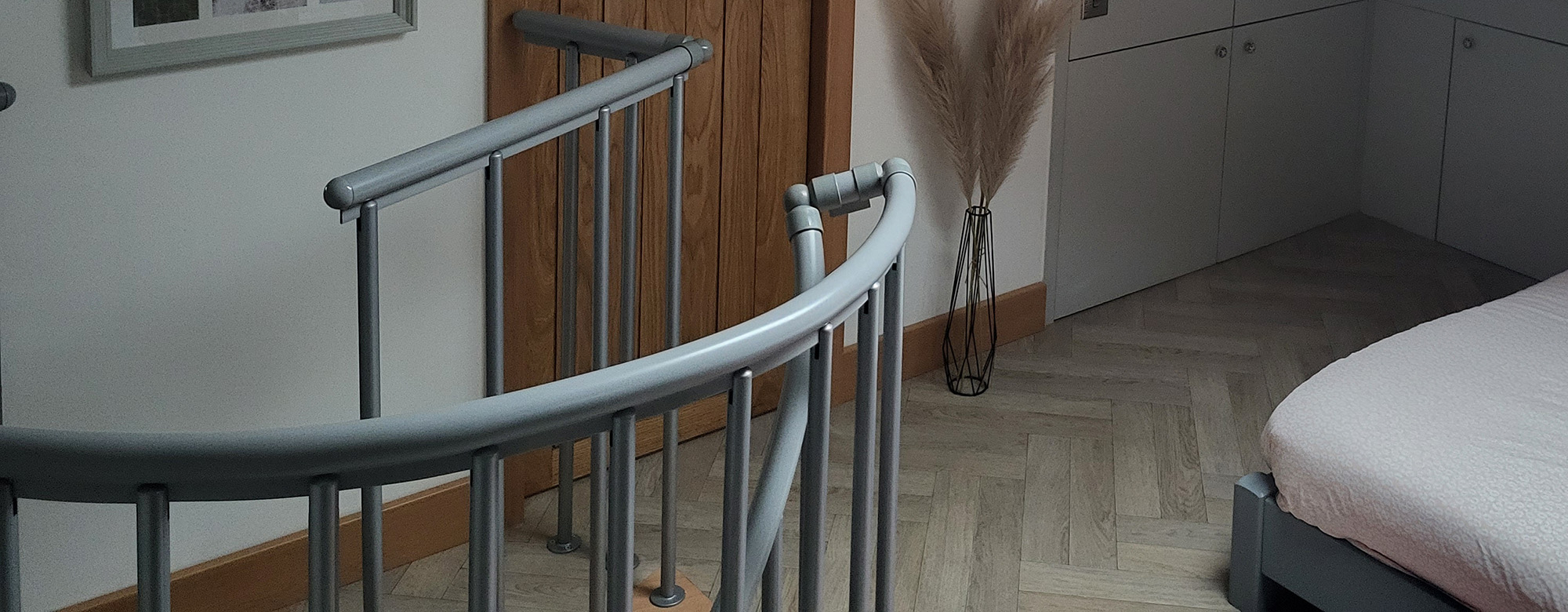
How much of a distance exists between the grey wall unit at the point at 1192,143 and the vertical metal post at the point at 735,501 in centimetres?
A: 286

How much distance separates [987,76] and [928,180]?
284 mm

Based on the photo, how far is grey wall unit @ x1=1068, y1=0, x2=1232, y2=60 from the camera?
3902mm

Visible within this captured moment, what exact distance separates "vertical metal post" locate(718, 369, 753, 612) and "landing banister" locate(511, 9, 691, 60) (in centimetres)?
144

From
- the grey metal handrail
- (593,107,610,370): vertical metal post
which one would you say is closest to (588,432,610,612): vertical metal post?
(593,107,610,370): vertical metal post

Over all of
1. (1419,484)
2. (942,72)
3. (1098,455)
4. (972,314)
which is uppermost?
(942,72)

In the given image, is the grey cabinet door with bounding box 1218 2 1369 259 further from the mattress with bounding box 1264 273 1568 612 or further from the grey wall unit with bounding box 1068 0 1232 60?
the mattress with bounding box 1264 273 1568 612

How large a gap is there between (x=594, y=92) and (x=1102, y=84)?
206 centimetres

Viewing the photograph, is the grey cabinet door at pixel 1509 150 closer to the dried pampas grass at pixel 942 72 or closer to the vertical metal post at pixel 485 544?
the dried pampas grass at pixel 942 72

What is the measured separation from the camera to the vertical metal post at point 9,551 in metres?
0.99

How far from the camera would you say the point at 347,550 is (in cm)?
277

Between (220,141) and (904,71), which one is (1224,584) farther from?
(220,141)

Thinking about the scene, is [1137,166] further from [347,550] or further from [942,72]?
[347,550]

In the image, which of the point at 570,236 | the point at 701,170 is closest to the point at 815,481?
the point at 570,236

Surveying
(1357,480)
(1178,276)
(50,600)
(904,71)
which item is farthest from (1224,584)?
(50,600)
